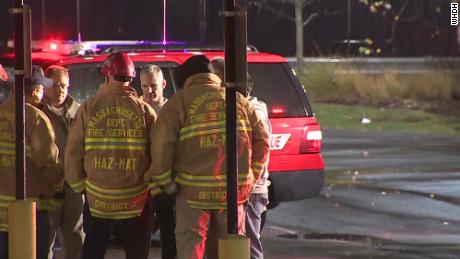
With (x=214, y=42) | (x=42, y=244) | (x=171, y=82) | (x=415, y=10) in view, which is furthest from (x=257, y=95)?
Answer: (x=415, y=10)

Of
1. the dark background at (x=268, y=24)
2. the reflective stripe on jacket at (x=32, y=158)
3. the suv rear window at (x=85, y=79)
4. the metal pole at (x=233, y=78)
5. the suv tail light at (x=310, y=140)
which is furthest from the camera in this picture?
the dark background at (x=268, y=24)

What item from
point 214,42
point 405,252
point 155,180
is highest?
point 214,42

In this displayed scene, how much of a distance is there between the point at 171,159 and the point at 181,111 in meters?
0.28

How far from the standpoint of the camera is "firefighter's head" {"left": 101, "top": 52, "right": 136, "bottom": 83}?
7.84m

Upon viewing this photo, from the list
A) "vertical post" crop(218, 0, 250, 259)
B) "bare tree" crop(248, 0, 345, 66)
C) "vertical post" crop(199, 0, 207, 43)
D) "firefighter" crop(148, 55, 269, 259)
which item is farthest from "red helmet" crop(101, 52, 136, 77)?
"bare tree" crop(248, 0, 345, 66)

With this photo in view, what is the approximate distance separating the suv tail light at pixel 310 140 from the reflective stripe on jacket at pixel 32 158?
3.07m

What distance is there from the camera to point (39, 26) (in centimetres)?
1703

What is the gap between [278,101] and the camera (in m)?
10.9

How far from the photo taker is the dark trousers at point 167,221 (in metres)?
7.93

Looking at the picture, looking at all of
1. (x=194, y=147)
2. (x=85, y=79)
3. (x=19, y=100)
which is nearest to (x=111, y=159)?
(x=194, y=147)

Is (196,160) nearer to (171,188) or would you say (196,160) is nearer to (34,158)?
(171,188)

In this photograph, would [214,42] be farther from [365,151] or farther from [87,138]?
[87,138]

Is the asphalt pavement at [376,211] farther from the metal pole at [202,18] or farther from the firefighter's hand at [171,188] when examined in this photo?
the firefighter's hand at [171,188]

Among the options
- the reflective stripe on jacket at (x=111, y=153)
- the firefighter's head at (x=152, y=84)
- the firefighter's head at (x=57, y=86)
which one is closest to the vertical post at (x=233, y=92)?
the reflective stripe on jacket at (x=111, y=153)
